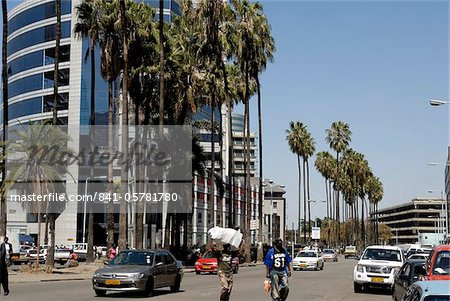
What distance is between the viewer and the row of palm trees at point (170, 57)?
137ft

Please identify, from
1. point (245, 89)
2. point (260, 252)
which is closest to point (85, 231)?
point (260, 252)

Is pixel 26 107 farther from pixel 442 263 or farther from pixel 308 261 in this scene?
pixel 442 263

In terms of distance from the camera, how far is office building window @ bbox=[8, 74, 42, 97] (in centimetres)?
8499

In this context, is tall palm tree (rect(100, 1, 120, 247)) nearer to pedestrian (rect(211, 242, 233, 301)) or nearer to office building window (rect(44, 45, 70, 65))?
pedestrian (rect(211, 242, 233, 301))

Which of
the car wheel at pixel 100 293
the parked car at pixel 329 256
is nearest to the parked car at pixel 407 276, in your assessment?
the car wheel at pixel 100 293

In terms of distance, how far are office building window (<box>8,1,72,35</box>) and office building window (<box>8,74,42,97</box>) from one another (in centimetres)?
751

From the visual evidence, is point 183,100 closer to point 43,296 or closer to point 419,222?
point 43,296

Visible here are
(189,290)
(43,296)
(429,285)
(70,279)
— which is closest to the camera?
(429,285)

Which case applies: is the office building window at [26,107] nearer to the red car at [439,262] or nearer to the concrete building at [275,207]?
the concrete building at [275,207]

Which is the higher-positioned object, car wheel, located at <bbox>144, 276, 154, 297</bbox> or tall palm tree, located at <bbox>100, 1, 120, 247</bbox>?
tall palm tree, located at <bbox>100, 1, 120, 247</bbox>

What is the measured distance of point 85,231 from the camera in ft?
263

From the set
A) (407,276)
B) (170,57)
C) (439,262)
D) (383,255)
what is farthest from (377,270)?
(170,57)

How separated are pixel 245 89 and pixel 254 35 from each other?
4990 millimetres

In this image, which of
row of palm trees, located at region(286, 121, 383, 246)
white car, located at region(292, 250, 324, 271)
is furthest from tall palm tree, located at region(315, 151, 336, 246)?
white car, located at region(292, 250, 324, 271)
